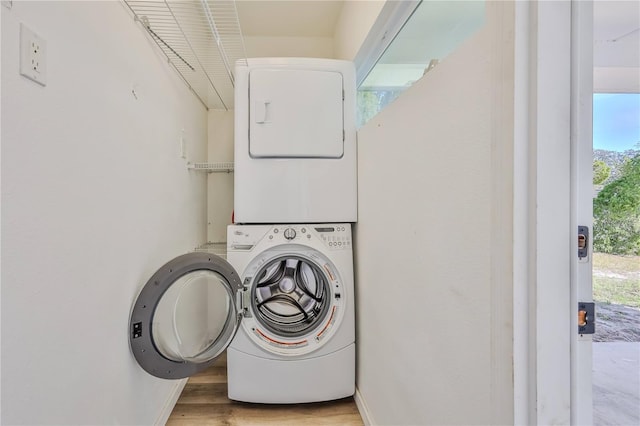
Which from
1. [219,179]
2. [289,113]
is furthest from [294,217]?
[219,179]

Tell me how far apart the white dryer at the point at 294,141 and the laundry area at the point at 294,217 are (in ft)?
0.04

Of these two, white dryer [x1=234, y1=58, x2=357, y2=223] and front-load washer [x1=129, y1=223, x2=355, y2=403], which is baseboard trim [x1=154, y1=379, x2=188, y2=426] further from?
white dryer [x1=234, y1=58, x2=357, y2=223]

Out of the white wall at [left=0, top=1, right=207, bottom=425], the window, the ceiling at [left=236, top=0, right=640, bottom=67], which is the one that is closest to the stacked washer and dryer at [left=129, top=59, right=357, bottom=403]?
the window

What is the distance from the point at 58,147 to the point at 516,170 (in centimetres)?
110

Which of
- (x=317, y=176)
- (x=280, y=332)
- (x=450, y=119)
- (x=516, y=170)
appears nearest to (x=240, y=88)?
(x=317, y=176)

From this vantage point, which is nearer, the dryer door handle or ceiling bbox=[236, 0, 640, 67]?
the dryer door handle

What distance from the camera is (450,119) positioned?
764 millimetres

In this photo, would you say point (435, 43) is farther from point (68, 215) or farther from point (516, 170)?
point (68, 215)

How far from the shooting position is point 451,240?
764 mm

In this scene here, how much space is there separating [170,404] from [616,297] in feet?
6.08

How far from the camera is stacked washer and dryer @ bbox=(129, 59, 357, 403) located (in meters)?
1.56

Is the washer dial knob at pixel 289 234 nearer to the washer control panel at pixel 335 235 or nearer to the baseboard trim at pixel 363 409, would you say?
the washer control panel at pixel 335 235

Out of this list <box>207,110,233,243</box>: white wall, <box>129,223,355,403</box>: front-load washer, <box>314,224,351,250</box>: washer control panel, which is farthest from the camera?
<box>207,110,233,243</box>: white wall

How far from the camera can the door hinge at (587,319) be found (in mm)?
568
